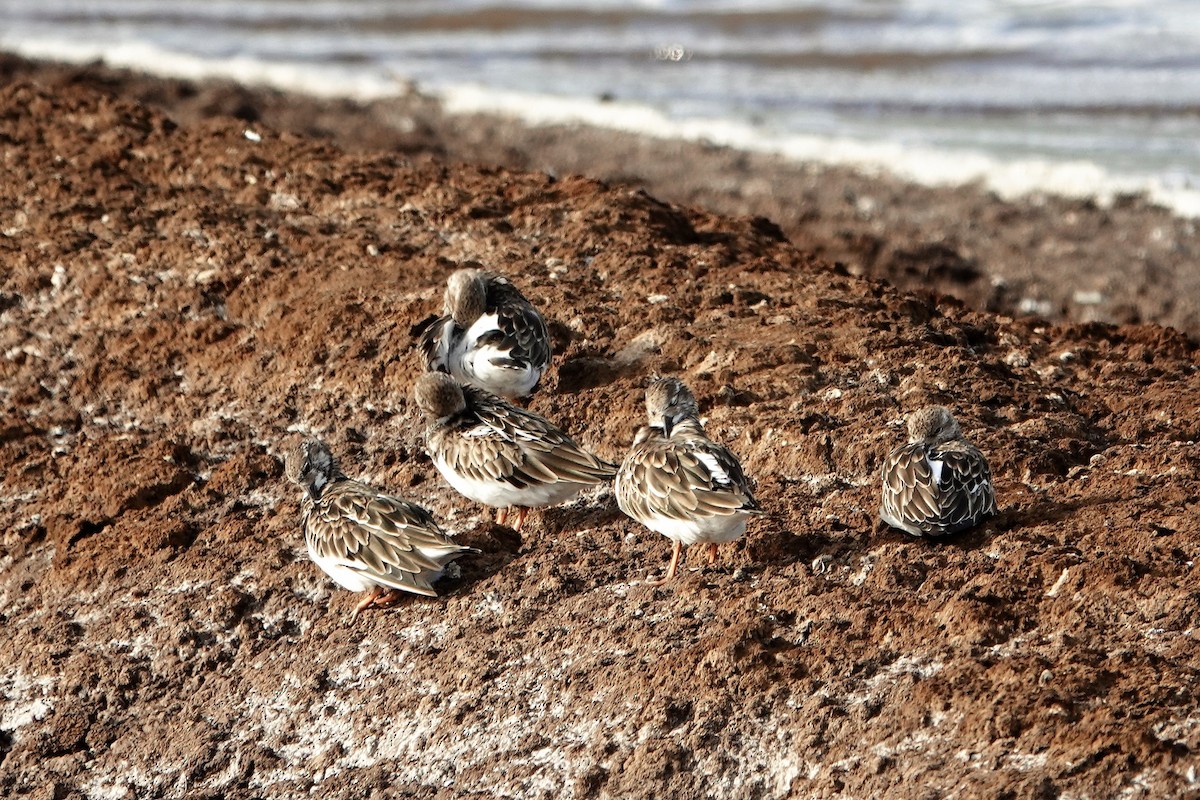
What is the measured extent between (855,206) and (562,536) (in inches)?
408

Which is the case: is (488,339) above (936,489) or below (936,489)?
below

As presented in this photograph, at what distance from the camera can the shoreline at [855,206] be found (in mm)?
14648

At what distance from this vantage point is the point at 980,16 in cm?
2836

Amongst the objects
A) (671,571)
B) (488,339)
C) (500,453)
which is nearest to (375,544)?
(500,453)

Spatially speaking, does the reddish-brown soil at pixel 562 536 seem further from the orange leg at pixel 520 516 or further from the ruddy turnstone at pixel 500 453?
the ruddy turnstone at pixel 500 453

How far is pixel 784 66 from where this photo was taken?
25859 millimetres

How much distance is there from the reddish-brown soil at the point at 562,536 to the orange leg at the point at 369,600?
0.27ft

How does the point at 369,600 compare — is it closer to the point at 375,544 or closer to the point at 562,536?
the point at 375,544

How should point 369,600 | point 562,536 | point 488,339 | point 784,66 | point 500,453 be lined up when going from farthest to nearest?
point 784,66 → point 488,339 → point 562,536 → point 500,453 → point 369,600

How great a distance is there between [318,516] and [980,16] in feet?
76.9

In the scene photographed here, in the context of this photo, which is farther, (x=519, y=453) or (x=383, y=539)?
(x=519, y=453)

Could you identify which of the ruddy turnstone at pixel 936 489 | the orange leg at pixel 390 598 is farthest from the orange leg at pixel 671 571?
the orange leg at pixel 390 598

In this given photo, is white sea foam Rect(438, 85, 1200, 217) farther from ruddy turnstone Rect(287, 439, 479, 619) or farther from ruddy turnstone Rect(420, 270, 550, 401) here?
ruddy turnstone Rect(287, 439, 479, 619)

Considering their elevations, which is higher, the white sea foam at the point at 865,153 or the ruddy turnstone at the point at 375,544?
the ruddy turnstone at the point at 375,544
